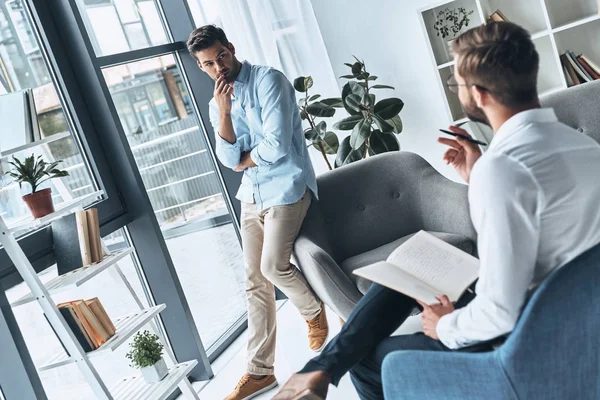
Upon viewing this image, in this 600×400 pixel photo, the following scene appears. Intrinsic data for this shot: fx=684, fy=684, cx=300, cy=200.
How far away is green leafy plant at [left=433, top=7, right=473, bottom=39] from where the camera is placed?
4.77 meters

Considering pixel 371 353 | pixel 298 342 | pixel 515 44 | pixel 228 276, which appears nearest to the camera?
pixel 515 44

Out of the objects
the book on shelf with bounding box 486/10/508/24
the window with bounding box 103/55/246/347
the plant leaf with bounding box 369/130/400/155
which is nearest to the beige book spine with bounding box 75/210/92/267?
the window with bounding box 103/55/246/347

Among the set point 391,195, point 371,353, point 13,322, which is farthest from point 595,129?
point 13,322

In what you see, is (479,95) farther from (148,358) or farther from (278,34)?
(278,34)

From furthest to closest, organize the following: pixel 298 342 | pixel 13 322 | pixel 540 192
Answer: pixel 298 342 < pixel 13 322 < pixel 540 192

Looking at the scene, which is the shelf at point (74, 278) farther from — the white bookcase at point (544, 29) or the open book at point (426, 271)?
the white bookcase at point (544, 29)

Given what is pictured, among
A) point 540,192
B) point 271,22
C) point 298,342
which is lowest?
point 298,342

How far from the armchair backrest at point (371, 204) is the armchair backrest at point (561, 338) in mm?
1607

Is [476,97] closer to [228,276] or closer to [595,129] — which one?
[595,129]

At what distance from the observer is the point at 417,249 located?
6.99 feet

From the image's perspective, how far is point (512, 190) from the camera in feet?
4.75

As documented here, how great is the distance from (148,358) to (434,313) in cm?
147

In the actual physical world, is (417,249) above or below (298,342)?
above

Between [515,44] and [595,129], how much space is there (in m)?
1.85
